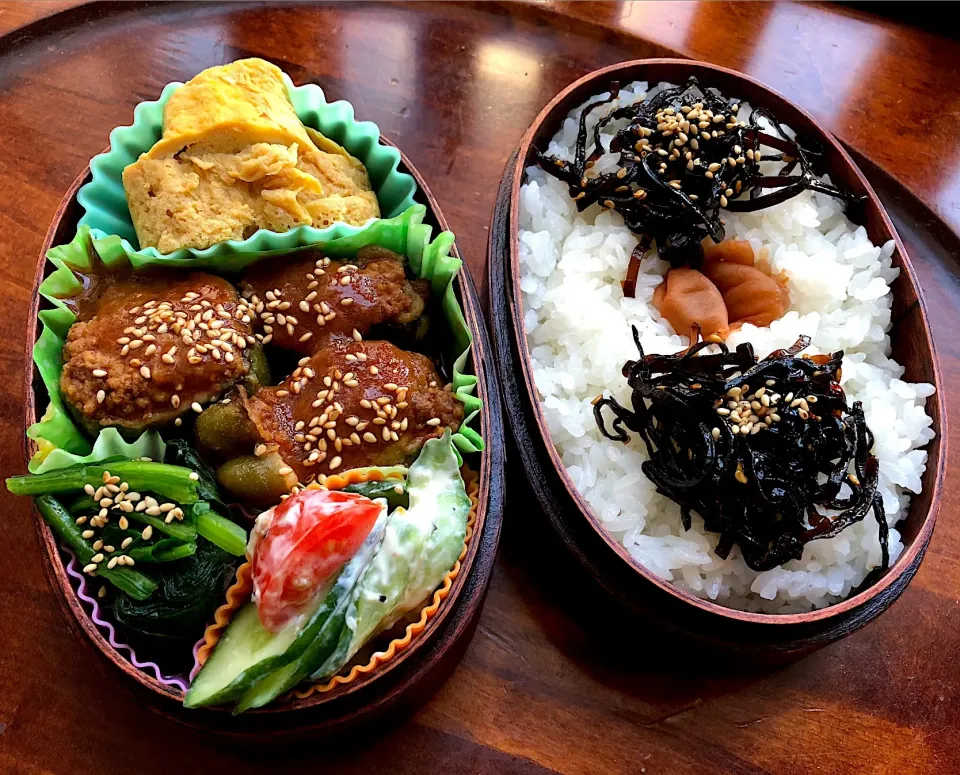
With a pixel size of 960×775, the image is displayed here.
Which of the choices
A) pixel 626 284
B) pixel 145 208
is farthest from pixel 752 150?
pixel 145 208

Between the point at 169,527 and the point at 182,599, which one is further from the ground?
the point at 169,527

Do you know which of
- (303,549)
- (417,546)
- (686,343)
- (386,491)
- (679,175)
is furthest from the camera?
(679,175)

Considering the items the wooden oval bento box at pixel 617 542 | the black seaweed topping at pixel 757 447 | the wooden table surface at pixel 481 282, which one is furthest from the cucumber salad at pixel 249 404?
the black seaweed topping at pixel 757 447

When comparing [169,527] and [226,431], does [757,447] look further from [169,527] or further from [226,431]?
[169,527]

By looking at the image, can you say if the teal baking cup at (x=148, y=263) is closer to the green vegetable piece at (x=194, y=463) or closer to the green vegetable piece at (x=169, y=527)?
the green vegetable piece at (x=194, y=463)

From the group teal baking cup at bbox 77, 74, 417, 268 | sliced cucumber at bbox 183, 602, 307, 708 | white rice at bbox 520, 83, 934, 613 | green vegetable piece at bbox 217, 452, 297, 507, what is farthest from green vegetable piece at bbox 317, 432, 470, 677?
teal baking cup at bbox 77, 74, 417, 268

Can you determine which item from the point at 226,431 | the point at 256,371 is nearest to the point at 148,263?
the point at 256,371
